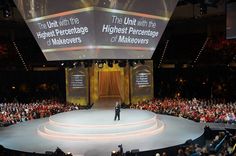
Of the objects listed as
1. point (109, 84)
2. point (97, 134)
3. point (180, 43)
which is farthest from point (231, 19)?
point (109, 84)

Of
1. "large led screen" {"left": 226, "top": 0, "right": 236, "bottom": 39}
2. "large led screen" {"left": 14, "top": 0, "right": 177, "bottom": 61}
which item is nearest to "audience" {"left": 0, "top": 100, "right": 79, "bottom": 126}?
"large led screen" {"left": 14, "top": 0, "right": 177, "bottom": 61}

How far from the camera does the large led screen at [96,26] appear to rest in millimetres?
15844

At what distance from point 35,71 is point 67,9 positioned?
16.9 metres

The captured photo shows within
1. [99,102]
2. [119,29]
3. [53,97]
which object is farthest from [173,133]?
[53,97]

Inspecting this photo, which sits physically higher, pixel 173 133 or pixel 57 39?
pixel 57 39

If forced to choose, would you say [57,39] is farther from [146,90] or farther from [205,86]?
[205,86]

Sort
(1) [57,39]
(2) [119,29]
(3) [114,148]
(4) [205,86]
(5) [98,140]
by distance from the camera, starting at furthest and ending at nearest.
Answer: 1. (4) [205,86]
2. (1) [57,39]
3. (2) [119,29]
4. (5) [98,140]
5. (3) [114,148]

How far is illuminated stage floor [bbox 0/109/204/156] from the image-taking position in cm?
1477

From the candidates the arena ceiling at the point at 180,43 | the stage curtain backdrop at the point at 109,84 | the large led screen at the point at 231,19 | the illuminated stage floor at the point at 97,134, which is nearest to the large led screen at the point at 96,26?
the illuminated stage floor at the point at 97,134

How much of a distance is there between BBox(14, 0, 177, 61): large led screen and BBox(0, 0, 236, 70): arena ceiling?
10.3 m

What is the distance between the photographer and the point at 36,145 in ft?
50.0

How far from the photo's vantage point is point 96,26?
630 inches

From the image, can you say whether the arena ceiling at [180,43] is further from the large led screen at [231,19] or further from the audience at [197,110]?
the large led screen at [231,19]

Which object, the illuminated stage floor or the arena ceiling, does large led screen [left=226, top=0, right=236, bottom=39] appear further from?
the arena ceiling
